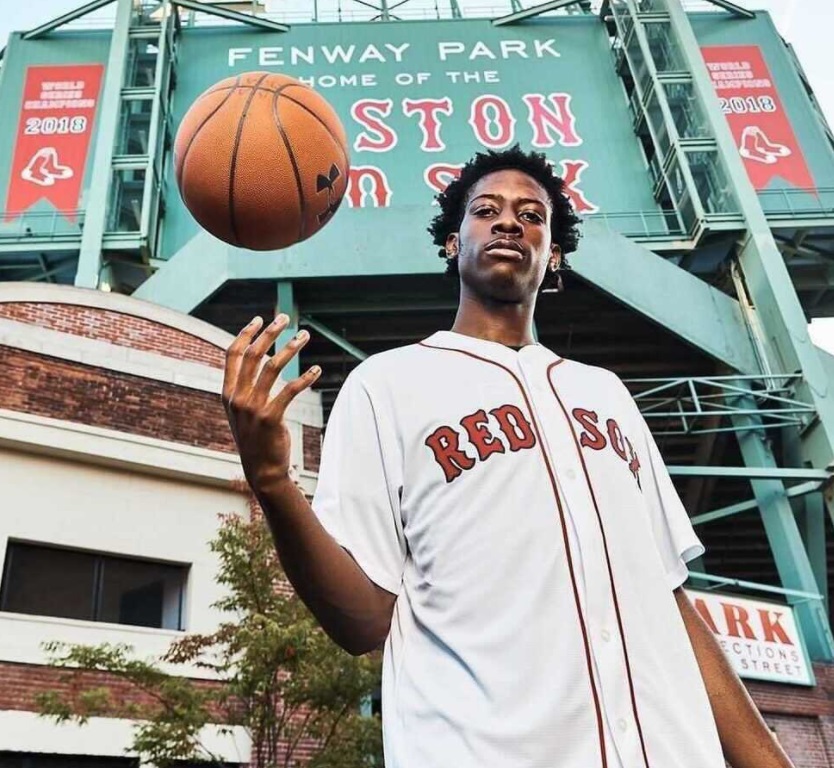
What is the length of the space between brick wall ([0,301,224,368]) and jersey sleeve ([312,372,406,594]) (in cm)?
1097

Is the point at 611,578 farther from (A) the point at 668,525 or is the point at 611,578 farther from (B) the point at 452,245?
(B) the point at 452,245

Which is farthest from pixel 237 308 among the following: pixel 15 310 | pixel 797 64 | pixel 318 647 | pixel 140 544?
pixel 797 64

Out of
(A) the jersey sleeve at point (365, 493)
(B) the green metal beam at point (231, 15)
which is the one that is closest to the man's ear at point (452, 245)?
(A) the jersey sleeve at point (365, 493)

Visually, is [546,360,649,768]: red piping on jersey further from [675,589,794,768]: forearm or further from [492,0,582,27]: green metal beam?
[492,0,582,27]: green metal beam

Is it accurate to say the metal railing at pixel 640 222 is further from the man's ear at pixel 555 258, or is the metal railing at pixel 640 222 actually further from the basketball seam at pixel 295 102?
the man's ear at pixel 555 258

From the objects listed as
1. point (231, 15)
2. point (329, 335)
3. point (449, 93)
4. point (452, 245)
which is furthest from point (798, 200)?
point (452, 245)

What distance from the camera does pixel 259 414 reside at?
1735 millimetres

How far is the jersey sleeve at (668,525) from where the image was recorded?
220cm

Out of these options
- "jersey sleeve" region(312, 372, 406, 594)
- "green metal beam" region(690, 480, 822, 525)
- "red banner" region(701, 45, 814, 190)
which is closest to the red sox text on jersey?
"jersey sleeve" region(312, 372, 406, 594)

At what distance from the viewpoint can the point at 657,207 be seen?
22047mm

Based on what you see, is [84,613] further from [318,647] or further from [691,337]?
[691,337]

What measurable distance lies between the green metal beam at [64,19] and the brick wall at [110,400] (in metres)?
16.5

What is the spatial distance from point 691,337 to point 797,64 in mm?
13636

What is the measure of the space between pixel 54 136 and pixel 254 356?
23.0 meters
